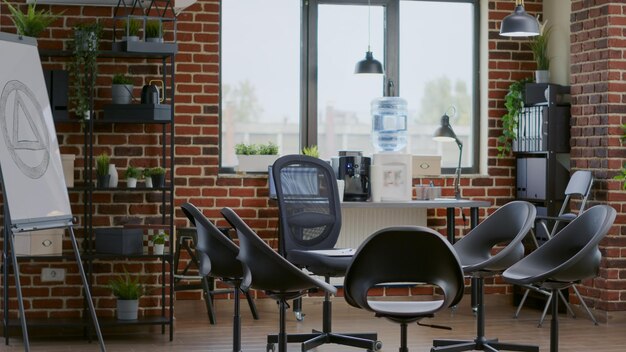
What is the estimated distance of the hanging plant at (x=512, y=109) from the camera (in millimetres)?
8477

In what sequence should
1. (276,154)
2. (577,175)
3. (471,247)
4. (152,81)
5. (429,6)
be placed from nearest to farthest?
(471,247) < (152,81) < (577,175) < (276,154) < (429,6)

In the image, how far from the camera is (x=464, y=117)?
890cm

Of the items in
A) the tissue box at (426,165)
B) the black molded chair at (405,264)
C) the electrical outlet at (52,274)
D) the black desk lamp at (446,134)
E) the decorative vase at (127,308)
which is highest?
the black desk lamp at (446,134)

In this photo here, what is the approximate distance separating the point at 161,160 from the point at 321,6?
2.14 meters

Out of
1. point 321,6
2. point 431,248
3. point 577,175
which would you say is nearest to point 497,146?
point 577,175

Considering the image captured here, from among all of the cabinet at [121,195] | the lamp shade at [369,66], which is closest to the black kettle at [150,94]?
the cabinet at [121,195]

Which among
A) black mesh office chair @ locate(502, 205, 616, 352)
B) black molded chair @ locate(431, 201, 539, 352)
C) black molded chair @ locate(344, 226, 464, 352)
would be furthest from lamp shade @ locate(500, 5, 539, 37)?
black molded chair @ locate(344, 226, 464, 352)

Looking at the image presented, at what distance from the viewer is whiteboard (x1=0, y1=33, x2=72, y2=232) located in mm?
5348

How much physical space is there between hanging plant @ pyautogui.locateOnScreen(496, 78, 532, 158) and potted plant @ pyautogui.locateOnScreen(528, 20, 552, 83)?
0.16 metres

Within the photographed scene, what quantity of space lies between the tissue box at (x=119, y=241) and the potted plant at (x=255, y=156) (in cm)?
149

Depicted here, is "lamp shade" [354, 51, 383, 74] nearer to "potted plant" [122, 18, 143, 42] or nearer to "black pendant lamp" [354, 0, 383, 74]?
"black pendant lamp" [354, 0, 383, 74]

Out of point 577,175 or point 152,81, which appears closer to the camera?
point 152,81

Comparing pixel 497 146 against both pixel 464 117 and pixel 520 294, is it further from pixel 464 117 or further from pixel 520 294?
pixel 520 294

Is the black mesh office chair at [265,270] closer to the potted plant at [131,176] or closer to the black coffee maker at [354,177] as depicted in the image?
the potted plant at [131,176]
